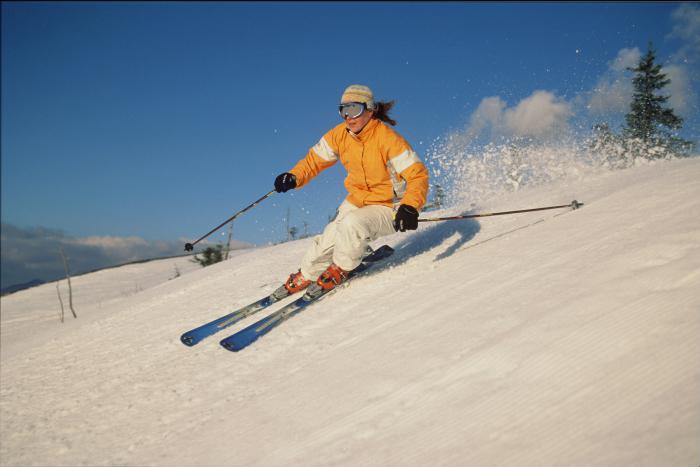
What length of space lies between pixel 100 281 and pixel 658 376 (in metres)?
23.9

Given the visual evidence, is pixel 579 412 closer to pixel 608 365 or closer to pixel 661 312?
pixel 608 365

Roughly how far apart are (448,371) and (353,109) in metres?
2.86

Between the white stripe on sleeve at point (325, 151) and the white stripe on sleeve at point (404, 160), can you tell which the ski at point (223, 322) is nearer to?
the white stripe on sleeve at point (325, 151)

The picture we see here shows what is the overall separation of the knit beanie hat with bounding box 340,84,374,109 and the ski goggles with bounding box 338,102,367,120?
1.4 inches

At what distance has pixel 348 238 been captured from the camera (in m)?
3.71

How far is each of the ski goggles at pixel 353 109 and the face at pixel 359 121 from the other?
0.10 ft

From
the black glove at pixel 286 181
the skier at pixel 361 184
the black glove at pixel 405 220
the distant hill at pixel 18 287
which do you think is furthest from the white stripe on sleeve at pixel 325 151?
the distant hill at pixel 18 287

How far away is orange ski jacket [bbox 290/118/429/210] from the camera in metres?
3.83

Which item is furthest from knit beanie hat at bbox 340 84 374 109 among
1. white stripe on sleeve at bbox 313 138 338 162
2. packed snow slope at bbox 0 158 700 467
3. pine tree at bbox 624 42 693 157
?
pine tree at bbox 624 42 693 157

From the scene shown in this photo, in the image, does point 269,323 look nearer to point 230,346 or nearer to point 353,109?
point 230,346

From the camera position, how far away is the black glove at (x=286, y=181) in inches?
173

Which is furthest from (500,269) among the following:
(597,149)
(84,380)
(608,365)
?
(597,149)

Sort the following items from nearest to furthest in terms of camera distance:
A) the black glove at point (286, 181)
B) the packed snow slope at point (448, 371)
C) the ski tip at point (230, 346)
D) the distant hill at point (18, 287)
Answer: the packed snow slope at point (448, 371)
the ski tip at point (230, 346)
the black glove at point (286, 181)
the distant hill at point (18, 287)

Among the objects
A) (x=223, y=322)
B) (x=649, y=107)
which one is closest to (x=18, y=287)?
(x=223, y=322)
